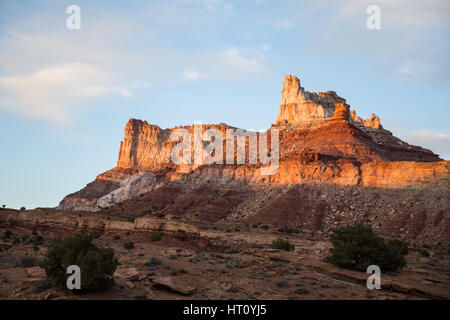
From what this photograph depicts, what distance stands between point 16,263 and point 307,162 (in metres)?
56.5

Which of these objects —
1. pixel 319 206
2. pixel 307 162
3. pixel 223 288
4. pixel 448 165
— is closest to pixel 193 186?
pixel 307 162

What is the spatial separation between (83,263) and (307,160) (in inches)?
2422

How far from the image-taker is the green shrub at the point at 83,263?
1412cm

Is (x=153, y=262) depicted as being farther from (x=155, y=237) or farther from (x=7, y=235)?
(x=7, y=235)

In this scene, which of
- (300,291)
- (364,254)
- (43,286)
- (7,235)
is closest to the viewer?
(43,286)

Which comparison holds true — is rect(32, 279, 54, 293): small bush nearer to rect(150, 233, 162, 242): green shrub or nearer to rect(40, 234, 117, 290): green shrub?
rect(40, 234, 117, 290): green shrub

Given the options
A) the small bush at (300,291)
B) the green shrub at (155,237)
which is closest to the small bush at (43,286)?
the small bush at (300,291)

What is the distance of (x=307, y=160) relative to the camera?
72.3 m

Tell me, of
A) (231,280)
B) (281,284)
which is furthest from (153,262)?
(281,284)

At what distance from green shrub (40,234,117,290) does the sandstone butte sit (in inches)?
2149

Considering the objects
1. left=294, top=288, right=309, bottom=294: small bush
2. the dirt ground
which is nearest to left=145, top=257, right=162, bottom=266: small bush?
the dirt ground
